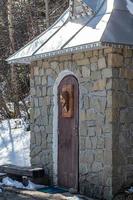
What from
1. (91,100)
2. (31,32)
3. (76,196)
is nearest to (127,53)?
(91,100)

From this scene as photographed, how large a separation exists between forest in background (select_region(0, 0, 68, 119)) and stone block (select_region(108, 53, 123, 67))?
8239 mm

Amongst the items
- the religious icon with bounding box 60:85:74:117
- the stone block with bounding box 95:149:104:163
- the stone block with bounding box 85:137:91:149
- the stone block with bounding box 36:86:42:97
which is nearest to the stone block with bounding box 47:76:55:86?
the stone block with bounding box 36:86:42:97

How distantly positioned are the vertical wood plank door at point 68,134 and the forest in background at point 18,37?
22.8ft

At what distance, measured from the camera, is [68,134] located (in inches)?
352

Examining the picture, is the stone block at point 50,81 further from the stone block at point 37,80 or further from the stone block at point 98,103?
the stone block at point 98,103

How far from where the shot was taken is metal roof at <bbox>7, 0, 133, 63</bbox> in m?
7.75

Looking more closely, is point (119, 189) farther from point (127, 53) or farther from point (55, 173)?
point (127, 53)

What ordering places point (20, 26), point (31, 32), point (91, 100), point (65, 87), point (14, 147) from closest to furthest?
point (91, 100), point (65, 87), point (14, 147), point (31, 32), point (20, 26)

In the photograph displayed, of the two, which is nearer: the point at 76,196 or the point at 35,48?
the point at 76,196

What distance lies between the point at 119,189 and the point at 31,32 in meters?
10.2

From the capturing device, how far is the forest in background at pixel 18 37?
1662 cm

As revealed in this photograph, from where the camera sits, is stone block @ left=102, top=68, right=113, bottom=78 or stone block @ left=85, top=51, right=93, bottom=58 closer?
stone block @ left=102, top=68, right=113, bottom=78

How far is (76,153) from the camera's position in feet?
28.5

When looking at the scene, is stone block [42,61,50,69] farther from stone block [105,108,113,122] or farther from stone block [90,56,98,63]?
stone block [105,108,113,122]
